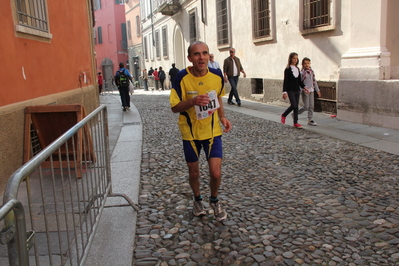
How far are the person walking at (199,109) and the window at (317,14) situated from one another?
7183mm

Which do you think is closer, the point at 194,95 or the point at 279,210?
the point at 194,95

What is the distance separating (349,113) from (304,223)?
18.9 feet

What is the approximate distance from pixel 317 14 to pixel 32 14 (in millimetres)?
7020

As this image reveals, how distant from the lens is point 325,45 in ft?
32.4

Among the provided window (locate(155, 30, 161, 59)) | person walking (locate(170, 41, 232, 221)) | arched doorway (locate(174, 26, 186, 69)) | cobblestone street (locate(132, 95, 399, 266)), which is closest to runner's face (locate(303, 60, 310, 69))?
cobblestone street (locate(132, 95, 399, 266))

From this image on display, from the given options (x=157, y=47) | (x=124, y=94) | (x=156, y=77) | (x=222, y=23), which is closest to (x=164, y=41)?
(x=157, y=47)

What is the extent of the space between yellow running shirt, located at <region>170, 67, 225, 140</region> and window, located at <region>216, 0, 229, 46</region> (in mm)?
13544

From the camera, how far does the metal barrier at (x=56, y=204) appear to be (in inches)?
54.0

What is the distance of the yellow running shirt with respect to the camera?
331cm

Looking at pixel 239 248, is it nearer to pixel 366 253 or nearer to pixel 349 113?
pixel 366 253

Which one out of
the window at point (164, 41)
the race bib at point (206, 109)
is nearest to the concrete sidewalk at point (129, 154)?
the race bib at point (206, 109)

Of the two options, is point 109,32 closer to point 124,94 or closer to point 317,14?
point 124,94

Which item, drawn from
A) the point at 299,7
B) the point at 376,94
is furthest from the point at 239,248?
the point at 299,7

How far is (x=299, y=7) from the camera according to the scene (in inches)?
423
